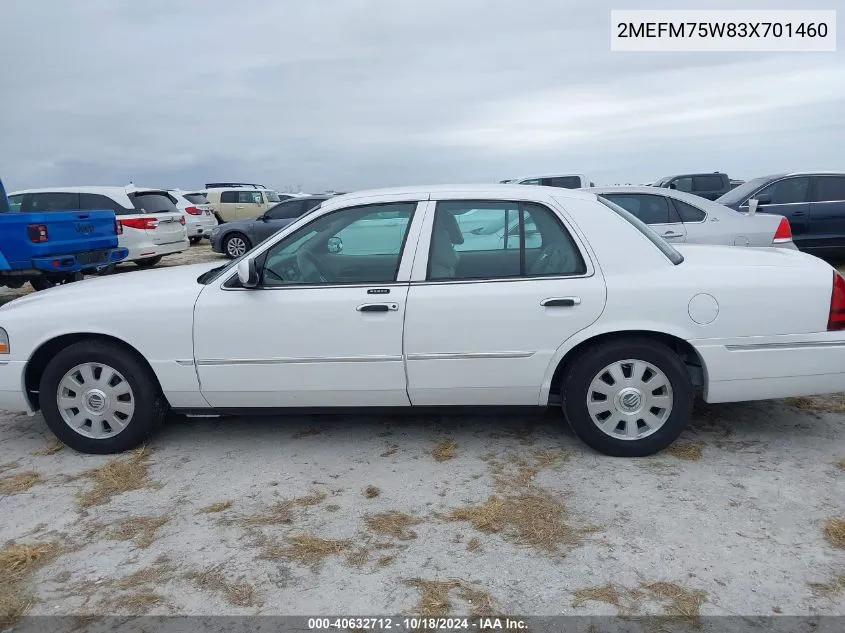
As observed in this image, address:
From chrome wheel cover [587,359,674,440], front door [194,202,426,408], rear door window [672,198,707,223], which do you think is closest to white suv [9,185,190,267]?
front door [194,202,426,408]

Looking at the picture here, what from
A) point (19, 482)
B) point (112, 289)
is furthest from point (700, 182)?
point (19, 482)

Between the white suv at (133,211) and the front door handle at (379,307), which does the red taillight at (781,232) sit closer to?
the front door handle at (379,307)

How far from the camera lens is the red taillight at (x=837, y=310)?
3.73 m

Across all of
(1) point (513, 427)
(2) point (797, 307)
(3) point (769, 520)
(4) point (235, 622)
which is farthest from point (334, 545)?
(2) point (797, 307)

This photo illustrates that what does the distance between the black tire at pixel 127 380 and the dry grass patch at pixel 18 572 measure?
100cm

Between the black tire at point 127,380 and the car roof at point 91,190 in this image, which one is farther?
the car roof at point 91,190

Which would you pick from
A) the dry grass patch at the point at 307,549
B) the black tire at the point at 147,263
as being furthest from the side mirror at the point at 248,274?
the black tire at the point at 147,263

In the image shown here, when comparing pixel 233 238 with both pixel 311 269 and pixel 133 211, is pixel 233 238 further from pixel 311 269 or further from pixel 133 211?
pixel 311 269

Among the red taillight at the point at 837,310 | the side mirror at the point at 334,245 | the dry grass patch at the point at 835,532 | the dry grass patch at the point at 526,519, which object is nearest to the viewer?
the dry grass patch at the point at 835,532

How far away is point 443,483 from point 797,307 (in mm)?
2196

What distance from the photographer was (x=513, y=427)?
4.42 metres

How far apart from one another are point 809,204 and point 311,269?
9455 mm

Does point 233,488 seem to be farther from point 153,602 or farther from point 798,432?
point 798,432

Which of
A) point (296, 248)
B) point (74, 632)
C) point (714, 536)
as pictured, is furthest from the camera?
point (296, 248)
